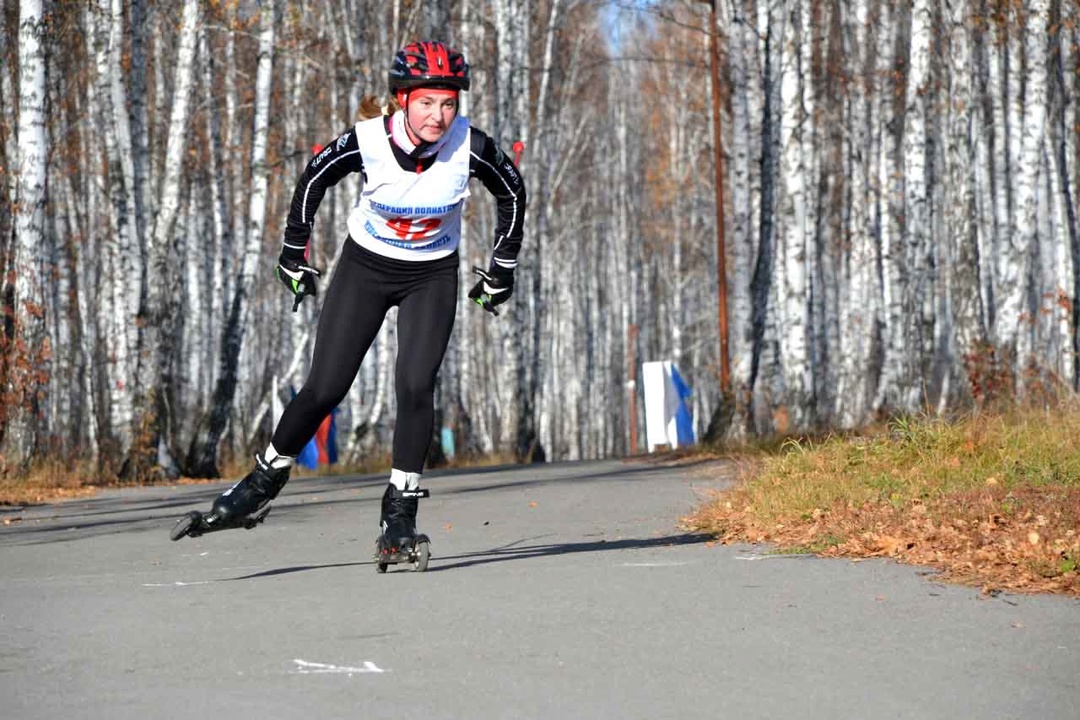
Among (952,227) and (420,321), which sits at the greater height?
(952,227)

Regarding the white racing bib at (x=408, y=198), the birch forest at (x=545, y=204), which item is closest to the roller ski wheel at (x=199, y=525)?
the white racing bib at (x=408, y=198)

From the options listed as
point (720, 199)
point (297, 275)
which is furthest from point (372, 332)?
point (720, 199)

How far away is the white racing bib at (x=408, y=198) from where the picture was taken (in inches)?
308

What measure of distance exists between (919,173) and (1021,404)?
9749mm

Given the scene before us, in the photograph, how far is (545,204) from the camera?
36.3 meters

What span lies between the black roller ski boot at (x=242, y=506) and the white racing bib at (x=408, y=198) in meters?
1.17

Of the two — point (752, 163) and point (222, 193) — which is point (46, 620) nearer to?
point (752, 163)

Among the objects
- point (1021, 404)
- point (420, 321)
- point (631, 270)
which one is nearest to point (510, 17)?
point (1021, 404)

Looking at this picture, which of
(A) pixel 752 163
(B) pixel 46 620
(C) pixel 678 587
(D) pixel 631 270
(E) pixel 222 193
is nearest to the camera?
(B) pixel 46 620

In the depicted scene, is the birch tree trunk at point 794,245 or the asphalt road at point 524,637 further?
the birch tree trunk at point 794,245

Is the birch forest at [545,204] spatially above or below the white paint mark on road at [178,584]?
above

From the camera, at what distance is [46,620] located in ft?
21.3

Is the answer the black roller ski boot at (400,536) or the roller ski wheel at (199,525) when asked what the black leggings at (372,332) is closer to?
the black roller ski boot at (400,536)

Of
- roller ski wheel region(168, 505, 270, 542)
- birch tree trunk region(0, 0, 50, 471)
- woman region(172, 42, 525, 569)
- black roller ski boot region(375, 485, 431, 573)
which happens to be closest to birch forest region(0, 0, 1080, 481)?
birch tree trunk region(0, 0, 50, 471)
